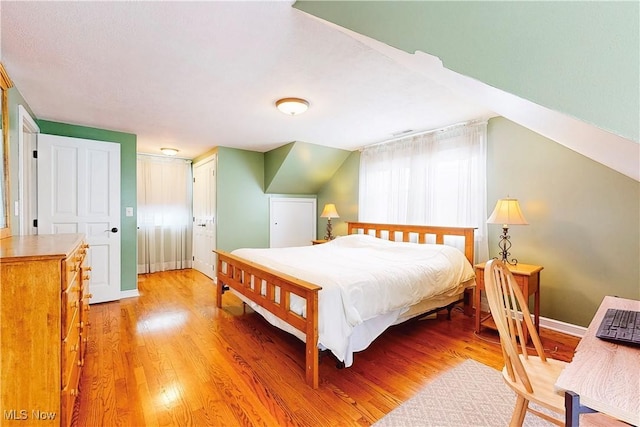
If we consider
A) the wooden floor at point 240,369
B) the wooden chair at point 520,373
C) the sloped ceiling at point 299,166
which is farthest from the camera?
the sloped ceiling at point 299,166

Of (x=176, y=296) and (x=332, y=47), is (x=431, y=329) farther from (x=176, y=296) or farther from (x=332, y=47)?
(x=176, y=296)

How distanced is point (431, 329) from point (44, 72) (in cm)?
399

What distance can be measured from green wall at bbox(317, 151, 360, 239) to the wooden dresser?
397 cm

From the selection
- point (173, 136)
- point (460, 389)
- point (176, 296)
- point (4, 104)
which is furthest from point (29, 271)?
point (173, 136)

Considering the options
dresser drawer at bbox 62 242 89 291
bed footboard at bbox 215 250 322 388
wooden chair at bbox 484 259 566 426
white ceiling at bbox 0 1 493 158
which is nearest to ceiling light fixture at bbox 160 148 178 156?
white ceiling at bbox 0 1 493 158

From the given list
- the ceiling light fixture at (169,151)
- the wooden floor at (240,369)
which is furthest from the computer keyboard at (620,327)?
the ceiling light fixture at (169,151)

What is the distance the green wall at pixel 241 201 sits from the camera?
465 centimetres

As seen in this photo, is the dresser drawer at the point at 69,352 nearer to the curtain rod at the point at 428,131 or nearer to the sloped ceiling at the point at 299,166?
the sloped ceiling at the point at 299,166

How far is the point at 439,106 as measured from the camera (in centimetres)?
288

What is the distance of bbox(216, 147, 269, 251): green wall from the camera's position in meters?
4.65

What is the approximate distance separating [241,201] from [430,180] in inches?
118

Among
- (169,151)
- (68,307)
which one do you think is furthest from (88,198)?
(68,307)

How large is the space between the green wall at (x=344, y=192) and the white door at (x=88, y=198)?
Answer: 3.29m

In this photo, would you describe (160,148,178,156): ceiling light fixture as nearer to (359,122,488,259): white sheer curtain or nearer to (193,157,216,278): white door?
(193,157,216,278): white door
